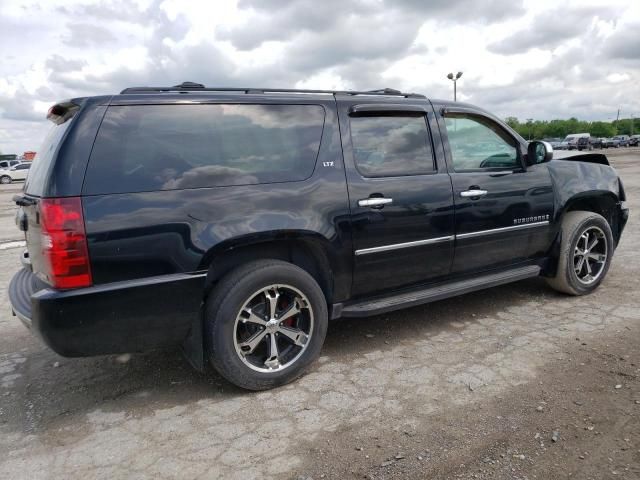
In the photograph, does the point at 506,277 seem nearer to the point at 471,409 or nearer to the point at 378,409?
the point at 471,409

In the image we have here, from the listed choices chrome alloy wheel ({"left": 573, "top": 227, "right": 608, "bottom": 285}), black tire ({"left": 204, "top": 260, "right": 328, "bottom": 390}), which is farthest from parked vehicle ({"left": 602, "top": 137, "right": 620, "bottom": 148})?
black tire ({"left": 204, "top": 260, "right": 328, "bottom": 390})

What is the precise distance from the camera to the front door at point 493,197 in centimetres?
390

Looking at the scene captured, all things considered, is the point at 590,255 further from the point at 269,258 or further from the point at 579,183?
the point at 269,258

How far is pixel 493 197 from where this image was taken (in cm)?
403

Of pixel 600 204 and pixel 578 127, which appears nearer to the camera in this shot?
pixel 600 204

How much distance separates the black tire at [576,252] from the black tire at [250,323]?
2.63 m

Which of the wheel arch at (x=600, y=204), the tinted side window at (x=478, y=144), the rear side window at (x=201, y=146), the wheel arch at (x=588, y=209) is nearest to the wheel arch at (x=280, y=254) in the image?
the rear side window at (x=201, y=146)

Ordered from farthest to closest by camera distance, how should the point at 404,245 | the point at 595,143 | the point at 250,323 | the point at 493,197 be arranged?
the point at 595,143 → the point at 493,197 → the point at 404,245 → the point at 250,323

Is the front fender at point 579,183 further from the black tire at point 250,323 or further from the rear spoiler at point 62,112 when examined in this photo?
the rear spoiler at point 62,112

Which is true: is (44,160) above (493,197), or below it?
above

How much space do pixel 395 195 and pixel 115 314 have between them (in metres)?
2.00

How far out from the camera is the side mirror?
429 centimetres

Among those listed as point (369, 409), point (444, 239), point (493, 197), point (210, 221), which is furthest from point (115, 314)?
point (493, 197)

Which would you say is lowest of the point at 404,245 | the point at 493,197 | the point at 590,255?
the point at 590,255
